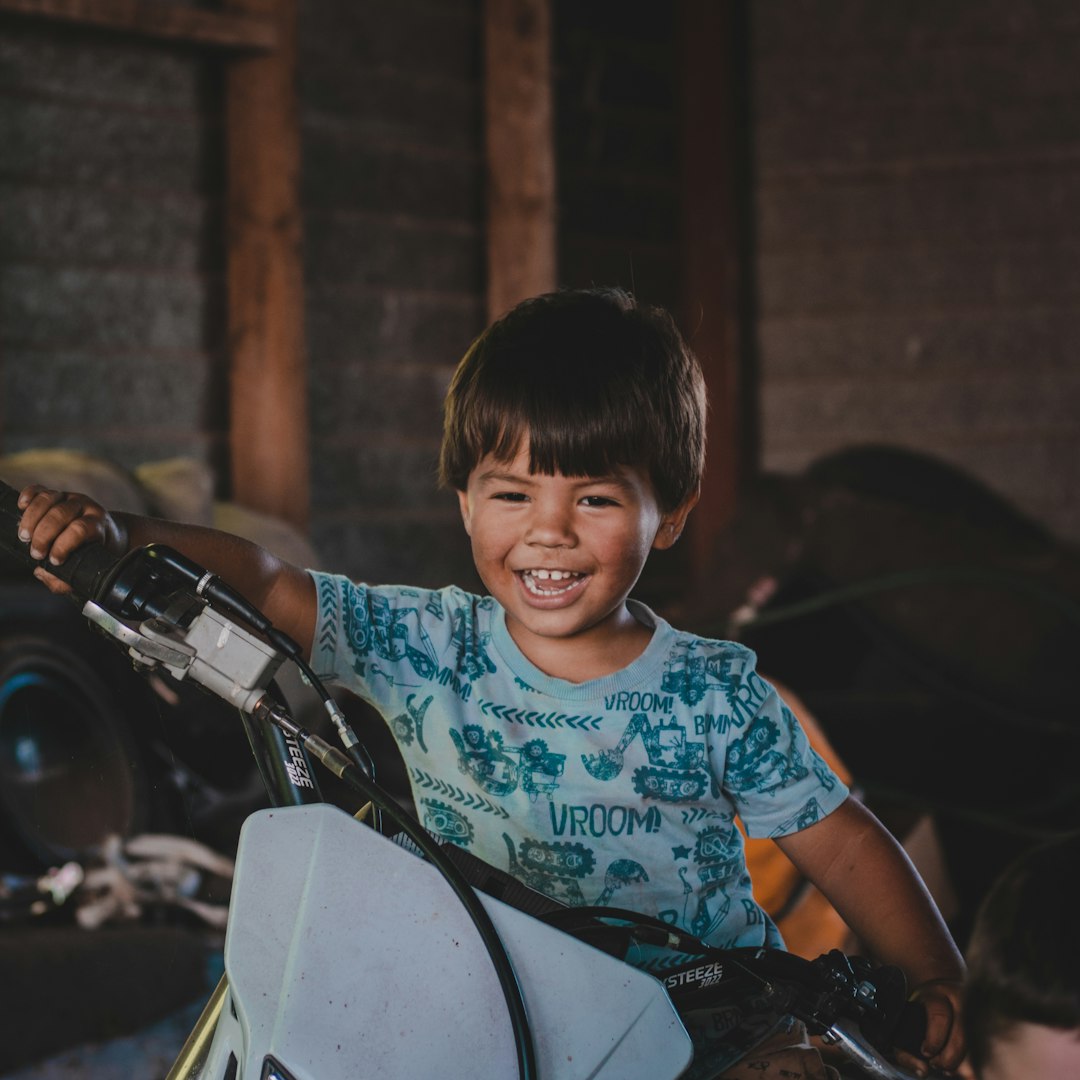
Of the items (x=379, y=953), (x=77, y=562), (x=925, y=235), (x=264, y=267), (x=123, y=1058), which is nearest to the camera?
(x=379, y=953)

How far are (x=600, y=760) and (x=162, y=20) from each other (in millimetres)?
3005

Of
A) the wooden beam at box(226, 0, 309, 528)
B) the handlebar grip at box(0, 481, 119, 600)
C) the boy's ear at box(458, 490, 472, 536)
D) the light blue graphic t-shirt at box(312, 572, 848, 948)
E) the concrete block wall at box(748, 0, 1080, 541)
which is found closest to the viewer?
the handlebar grip at box(0, 481, 119, 600)

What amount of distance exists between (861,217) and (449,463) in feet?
12.4

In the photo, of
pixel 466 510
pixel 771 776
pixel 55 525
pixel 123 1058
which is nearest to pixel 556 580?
pixel 466 510

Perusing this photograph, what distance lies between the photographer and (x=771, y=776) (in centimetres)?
139

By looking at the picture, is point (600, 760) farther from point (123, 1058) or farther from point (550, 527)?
point (123, 1058)

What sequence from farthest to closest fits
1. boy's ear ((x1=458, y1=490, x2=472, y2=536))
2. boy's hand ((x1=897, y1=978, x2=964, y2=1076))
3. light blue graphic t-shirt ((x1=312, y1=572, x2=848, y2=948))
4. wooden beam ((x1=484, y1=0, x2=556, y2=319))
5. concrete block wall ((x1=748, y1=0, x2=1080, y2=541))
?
concrete block wall ((x1=748, y1=0, x2=1080, y2=541)), wooden beam ((x1=484, y1=0, x2=556, y2=319)), boy's ear ((x1=458, y1=490, x2=472, y2=536)), light blue graphic t-shirt ((x1=312, y1=572, x2=848, y2=948)), boy's hand ((x1=897, y1=978, x2=964, y2=1076))

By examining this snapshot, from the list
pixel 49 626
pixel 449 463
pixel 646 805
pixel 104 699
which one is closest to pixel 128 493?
pixel 49 626

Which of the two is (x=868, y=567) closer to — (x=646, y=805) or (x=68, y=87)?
(x=68, y=87)

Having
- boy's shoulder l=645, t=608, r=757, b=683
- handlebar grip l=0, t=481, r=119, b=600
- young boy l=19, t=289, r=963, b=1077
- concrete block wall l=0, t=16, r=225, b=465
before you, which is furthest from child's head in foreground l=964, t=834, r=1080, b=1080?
concrete block wall l=0, t=16, r=225, b=465

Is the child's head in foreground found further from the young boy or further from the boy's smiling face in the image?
the boy's smiling face

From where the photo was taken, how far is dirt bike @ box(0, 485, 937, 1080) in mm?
892

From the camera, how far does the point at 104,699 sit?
2572mm

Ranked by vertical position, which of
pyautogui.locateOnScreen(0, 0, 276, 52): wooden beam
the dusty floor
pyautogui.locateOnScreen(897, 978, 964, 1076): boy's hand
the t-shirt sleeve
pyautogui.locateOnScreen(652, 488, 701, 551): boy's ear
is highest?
pyautogui.locateOnScreen(0, 0, 276, 52): wooden beam
